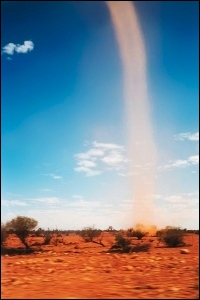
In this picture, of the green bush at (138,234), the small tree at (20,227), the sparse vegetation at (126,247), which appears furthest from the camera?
the green bush at (138,234)

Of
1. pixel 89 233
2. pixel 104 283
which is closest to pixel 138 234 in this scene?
pixel 89 233

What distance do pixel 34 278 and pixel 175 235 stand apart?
18232 millimetres

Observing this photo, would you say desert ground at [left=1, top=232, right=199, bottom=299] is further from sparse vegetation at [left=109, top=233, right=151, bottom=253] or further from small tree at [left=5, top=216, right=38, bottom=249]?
small tree at [left=5, top=216, right=38, bottom=249]

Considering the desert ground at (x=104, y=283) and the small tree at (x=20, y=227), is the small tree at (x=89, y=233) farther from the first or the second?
the desert ground at (x=104, y=283)

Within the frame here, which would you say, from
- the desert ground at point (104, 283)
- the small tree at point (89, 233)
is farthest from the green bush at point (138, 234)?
the desert ground at point (104, 283)

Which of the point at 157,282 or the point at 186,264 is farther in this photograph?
the point at 186,264

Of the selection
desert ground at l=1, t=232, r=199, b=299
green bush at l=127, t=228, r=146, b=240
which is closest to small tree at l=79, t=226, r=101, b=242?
green bush at l=127, t=228, r=146, b=240

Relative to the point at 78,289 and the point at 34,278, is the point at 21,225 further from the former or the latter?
the point at 78,289

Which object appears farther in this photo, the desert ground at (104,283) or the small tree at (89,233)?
the small tree at (89,233)

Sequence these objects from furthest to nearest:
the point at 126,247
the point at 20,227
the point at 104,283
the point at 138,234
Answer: the point at 138,234
the point at 20,227
the point at 126,247
the point at 104,283

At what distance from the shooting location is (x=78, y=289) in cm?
948

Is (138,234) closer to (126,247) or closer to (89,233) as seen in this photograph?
(89,233)

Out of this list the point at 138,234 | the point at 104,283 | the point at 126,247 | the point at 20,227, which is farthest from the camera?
the point at 138,234

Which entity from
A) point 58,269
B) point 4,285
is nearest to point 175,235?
point 58,269
